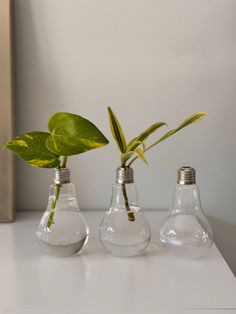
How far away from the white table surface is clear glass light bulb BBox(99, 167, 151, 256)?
2cm

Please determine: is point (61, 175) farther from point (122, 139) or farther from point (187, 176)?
point (187, 176)

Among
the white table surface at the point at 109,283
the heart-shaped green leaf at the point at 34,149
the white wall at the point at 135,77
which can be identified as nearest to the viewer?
the white table surface at the point at 109,283

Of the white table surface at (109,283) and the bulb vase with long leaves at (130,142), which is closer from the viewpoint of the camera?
the white table surface at (109,283)

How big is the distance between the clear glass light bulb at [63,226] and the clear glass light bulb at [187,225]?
16cm

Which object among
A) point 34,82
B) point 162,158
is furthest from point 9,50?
point 162,158

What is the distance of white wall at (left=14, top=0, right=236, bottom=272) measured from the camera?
1.07 meters

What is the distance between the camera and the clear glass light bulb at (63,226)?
85 centimetres

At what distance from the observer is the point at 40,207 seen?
1.16 metres

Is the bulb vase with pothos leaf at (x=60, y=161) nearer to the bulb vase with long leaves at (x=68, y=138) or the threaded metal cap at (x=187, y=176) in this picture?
the bulb vase with long leaves at (x=68, y=138)

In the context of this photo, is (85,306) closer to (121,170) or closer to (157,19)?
(121,170)

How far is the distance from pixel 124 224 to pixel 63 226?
111 millimetres

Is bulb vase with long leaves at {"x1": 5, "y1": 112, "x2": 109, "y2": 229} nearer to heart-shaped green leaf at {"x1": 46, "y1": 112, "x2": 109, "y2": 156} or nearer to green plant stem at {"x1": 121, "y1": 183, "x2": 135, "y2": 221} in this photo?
heart-shaped green leaf at {"x1": 46, "y1": 112, "x2": 109, "y2": 156}

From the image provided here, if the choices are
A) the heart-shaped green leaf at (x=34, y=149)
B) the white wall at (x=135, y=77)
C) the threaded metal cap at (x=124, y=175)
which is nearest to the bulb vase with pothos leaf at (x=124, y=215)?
the threaded metal cap at (x=124, y=175)

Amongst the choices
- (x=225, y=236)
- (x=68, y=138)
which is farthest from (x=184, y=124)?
(x=225, y=236)
